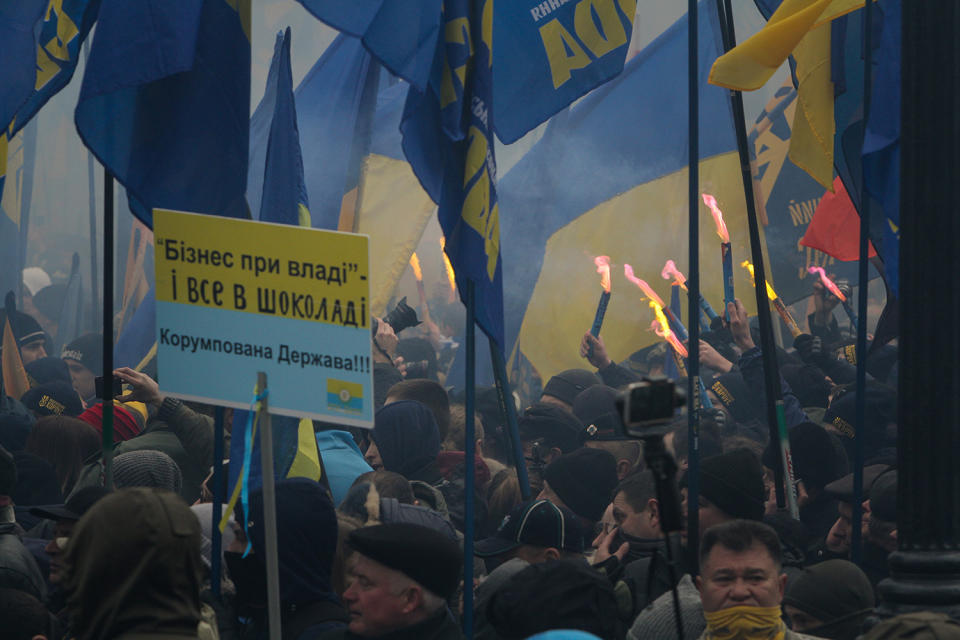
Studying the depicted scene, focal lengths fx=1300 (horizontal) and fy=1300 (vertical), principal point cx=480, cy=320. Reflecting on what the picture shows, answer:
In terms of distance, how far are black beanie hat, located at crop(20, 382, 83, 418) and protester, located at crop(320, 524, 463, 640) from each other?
5.57 meters

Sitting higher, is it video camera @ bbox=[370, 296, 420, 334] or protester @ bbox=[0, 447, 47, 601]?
video camera @ bbox=[370, 296, 420, 334]

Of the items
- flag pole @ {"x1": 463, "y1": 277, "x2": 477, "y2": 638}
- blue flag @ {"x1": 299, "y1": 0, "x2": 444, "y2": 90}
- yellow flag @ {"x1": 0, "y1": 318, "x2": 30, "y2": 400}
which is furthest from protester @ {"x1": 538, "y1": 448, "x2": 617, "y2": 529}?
yellow flag @ {"x1": 0, "y1": 318, "x2": 30, "y2": 400}

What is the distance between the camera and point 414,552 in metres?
3.75

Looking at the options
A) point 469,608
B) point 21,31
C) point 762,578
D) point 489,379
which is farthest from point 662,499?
point 489,379

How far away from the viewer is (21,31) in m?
5.21

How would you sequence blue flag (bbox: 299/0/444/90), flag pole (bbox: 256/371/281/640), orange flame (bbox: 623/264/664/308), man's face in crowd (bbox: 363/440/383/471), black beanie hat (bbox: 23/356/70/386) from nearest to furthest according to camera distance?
flag pole (bbox: 256/371/281/640), blue flag (bbox: 299/0/444/90), man's face in crowd (bbox: 363/440/383/471), orange flame (bbox: 623/264/664/308), black beanie hat (bbox: 23/356/70/386)

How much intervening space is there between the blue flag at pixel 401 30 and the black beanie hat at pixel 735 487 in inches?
70.5

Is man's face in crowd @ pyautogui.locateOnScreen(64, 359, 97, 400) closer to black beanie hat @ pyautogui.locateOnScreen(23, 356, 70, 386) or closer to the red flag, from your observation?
black beanie hat @ pyautogui.locateOnScreen(23, 356, 70, 386)

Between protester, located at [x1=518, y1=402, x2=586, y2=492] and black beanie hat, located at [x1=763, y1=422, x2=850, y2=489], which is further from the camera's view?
protester, located at [x1=518, y1=402, x2=586, y2=492]

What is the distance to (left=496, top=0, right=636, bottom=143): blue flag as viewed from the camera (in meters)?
6.05

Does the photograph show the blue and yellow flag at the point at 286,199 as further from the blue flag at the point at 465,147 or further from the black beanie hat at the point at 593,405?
the black beanie hat at the point at 593,405

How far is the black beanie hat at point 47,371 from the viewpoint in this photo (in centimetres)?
1110

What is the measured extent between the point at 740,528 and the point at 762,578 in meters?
0.16

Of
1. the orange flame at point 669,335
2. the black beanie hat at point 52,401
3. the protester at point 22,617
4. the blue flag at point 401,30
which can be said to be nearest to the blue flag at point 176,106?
the blue flag at point 401,30
